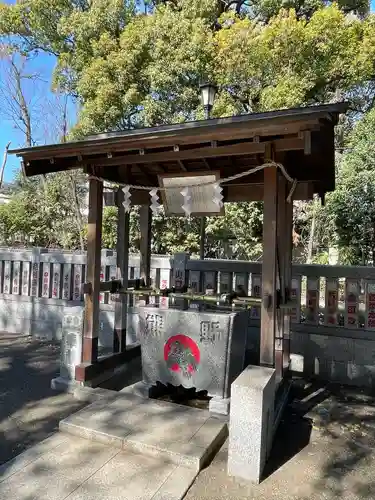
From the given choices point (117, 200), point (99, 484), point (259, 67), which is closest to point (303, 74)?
point (259, 67)

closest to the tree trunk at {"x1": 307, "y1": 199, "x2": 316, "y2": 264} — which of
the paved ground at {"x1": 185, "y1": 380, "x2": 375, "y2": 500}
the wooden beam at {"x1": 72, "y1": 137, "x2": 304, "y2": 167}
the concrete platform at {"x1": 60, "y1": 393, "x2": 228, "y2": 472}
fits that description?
the paved ground at {"x1": 185, "y1": 380, "x2": 375, "y2": 500}

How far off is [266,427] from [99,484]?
1384 millimetres

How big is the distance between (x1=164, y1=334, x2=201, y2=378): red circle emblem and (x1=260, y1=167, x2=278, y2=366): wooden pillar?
2.67ft

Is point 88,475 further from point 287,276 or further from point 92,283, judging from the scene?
point 287,276

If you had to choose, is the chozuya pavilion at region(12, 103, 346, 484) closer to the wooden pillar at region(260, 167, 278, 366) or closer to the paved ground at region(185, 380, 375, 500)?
the wooden pillar at region(260, 167, 278, 366)

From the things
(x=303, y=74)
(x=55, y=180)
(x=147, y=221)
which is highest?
(x=303, y=74)

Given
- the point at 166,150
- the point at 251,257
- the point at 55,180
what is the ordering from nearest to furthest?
1. the point at 166,150
2. the point at 251,257
3. the point at 55,180

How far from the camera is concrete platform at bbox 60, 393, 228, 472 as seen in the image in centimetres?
314

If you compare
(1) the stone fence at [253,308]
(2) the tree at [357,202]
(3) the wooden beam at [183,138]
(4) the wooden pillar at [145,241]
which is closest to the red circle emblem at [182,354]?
(1) the stone fence at [253,308]

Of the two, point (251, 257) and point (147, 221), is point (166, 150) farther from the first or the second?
point (251, 257)

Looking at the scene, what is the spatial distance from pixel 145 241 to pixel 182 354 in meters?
2.22

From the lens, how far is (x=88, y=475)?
2.87 meters

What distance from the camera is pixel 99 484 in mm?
2768

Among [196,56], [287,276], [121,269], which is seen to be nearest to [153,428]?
[121,269]
